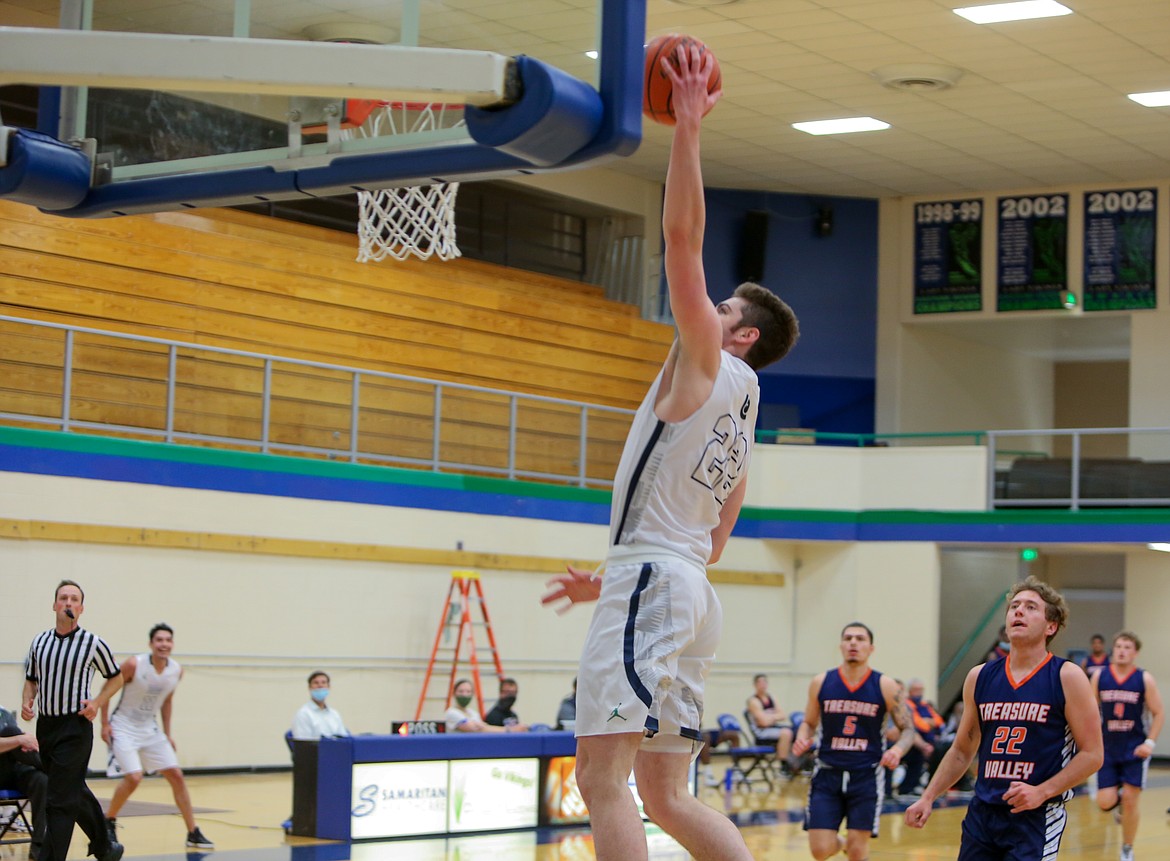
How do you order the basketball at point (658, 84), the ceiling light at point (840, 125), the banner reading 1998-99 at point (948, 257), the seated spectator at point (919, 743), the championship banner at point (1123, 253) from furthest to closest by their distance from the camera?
the banner reading 1998-99 at point (948, 257) < the championship banner at point (1123, 253) < the ceiling light at point (840, 125) < the seated spectator at point (919, 743) < the basketball at point (658, 84)

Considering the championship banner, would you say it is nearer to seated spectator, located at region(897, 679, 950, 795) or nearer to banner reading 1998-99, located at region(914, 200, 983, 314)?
banner reading 1998-99, located at region(914, 200, 983, 314)

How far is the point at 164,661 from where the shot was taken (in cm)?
1245

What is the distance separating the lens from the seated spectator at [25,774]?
10961mm

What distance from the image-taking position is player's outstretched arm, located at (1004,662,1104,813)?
616cm

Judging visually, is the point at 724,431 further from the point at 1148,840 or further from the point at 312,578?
the point at 312,578

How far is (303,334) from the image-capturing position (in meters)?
18.9

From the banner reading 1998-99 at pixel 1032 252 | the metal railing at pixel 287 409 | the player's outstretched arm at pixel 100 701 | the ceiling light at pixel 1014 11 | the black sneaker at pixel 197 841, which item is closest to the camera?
the player's outstretched arm at pixel 100 701

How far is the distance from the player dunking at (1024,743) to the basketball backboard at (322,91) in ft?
10.4

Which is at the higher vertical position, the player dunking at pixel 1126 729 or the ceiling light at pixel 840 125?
the ceiling light at pixel 840 125

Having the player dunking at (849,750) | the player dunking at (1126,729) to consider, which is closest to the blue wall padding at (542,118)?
the player dunking at (849,750)

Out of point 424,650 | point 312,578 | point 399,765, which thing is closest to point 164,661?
point 399,765

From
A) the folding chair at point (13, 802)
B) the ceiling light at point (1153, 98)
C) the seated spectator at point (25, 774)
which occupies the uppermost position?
the ceiling light at point (1153, 98)

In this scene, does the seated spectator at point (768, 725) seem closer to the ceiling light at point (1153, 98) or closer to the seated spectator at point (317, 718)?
the seated spectator at point (317, 718)

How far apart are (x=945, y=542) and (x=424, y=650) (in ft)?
27.1
